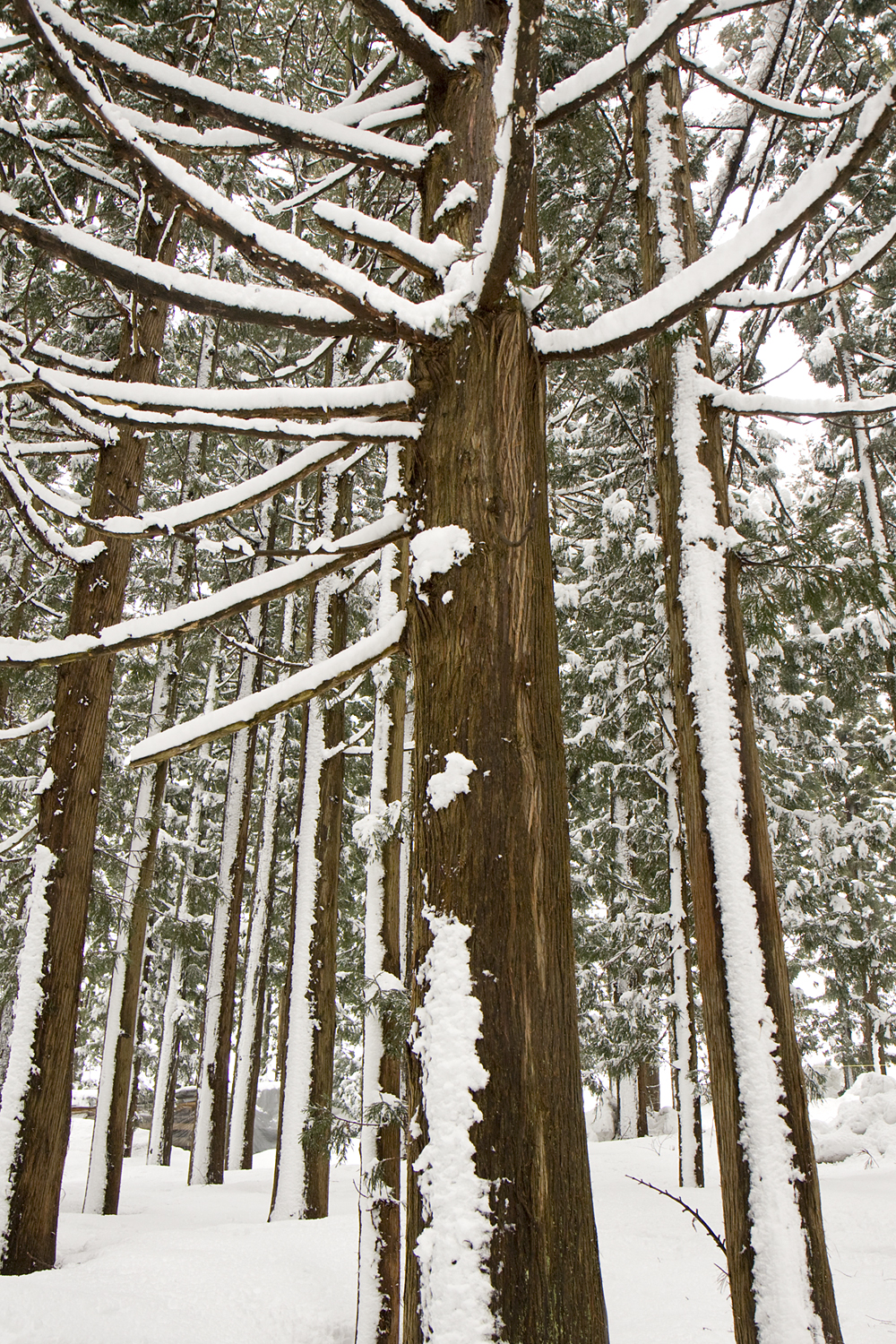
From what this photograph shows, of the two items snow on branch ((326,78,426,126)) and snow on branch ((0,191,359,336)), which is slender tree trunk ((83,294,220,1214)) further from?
snow on branch ((0,191,359,336))

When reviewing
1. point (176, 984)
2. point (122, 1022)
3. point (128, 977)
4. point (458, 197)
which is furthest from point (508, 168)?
point (176, 984)

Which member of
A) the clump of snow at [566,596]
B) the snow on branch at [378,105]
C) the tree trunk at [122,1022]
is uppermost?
the clump of snow at [566,596]

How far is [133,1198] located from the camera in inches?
455

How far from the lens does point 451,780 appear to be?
6.48 ft

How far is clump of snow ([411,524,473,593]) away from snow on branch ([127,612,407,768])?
1.06 ft

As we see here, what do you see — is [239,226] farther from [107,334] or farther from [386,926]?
[107,334]

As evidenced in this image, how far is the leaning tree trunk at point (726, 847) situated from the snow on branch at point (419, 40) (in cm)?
120

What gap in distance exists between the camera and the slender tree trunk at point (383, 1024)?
5590 millimetres

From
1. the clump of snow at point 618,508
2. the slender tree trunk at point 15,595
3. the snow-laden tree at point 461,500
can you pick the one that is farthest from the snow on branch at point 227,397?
the slender tree trunk at point 15,595

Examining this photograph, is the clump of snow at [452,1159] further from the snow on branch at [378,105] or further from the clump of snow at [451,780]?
the snow on branch at [378,105]

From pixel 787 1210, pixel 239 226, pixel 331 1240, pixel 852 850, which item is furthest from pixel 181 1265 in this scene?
pixel 852 850

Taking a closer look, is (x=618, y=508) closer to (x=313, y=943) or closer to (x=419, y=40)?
(x=313, y=943)

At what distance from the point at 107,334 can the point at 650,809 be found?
37.2 ft

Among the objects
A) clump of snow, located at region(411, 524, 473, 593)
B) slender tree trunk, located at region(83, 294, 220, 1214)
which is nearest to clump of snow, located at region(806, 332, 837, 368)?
slender tree trunk, located at region(83, 294, 220, 1214)
